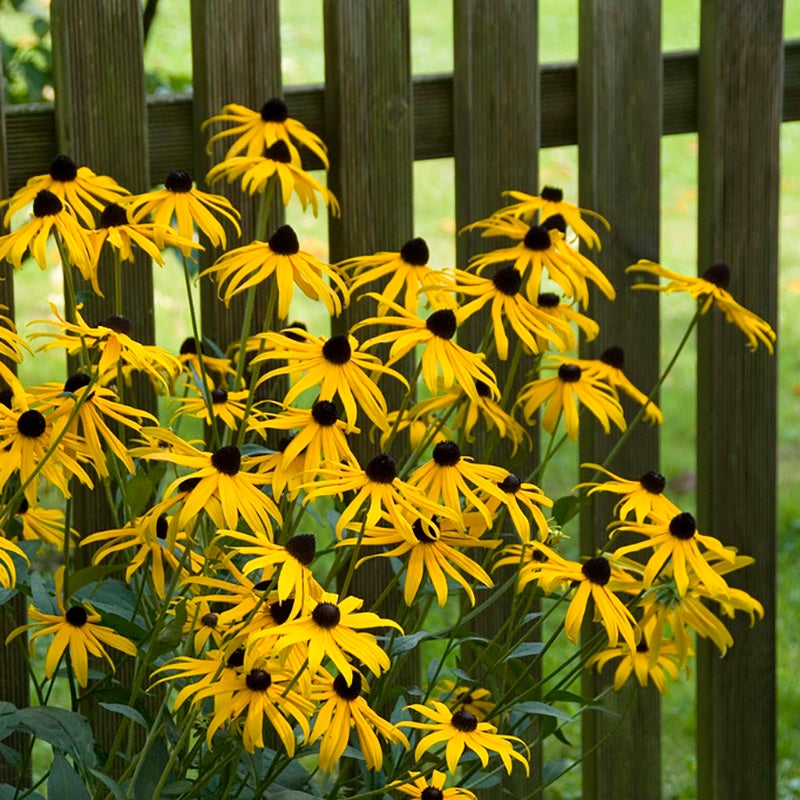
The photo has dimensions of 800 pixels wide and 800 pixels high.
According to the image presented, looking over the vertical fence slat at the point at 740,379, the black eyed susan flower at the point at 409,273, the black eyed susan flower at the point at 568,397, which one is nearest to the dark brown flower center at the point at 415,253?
the black eyed susan flower at the point at 409,273

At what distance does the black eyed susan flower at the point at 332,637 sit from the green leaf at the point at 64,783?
32 cm

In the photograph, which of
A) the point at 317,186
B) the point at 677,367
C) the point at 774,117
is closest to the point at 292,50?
the point at 677,367

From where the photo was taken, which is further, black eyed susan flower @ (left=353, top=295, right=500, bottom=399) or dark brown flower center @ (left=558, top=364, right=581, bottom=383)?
dark brown flower center @ (left=558, top=364, right=581, bottom=383)

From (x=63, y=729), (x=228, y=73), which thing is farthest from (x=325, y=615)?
(x=228, y=73)

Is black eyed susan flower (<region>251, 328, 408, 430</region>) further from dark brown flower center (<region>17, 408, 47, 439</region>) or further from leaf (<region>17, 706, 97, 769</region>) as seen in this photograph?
leaf (<region>17, 706, 97, 769</region>)

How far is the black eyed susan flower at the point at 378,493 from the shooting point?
140 centimetres

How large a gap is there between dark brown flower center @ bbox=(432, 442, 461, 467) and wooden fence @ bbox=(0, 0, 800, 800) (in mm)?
710

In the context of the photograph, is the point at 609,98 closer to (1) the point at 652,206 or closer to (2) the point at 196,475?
(1) the point at 652,206

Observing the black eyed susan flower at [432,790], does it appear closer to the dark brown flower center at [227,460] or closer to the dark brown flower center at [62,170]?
the dark brown flower center at [227,460]

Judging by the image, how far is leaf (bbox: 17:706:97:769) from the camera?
4.97 feet

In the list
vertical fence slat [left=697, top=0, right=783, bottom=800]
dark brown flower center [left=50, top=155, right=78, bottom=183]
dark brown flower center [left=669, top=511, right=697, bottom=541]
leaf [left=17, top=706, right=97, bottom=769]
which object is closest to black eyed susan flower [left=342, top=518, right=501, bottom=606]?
dark brown flower center [left=669, top=511, right=697, bottom=541]

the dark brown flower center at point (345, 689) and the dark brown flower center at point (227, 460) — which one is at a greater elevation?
→ the dark brown flower center at point (227, 460)

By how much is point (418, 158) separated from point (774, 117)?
619 millimetres

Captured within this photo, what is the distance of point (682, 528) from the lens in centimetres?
166
